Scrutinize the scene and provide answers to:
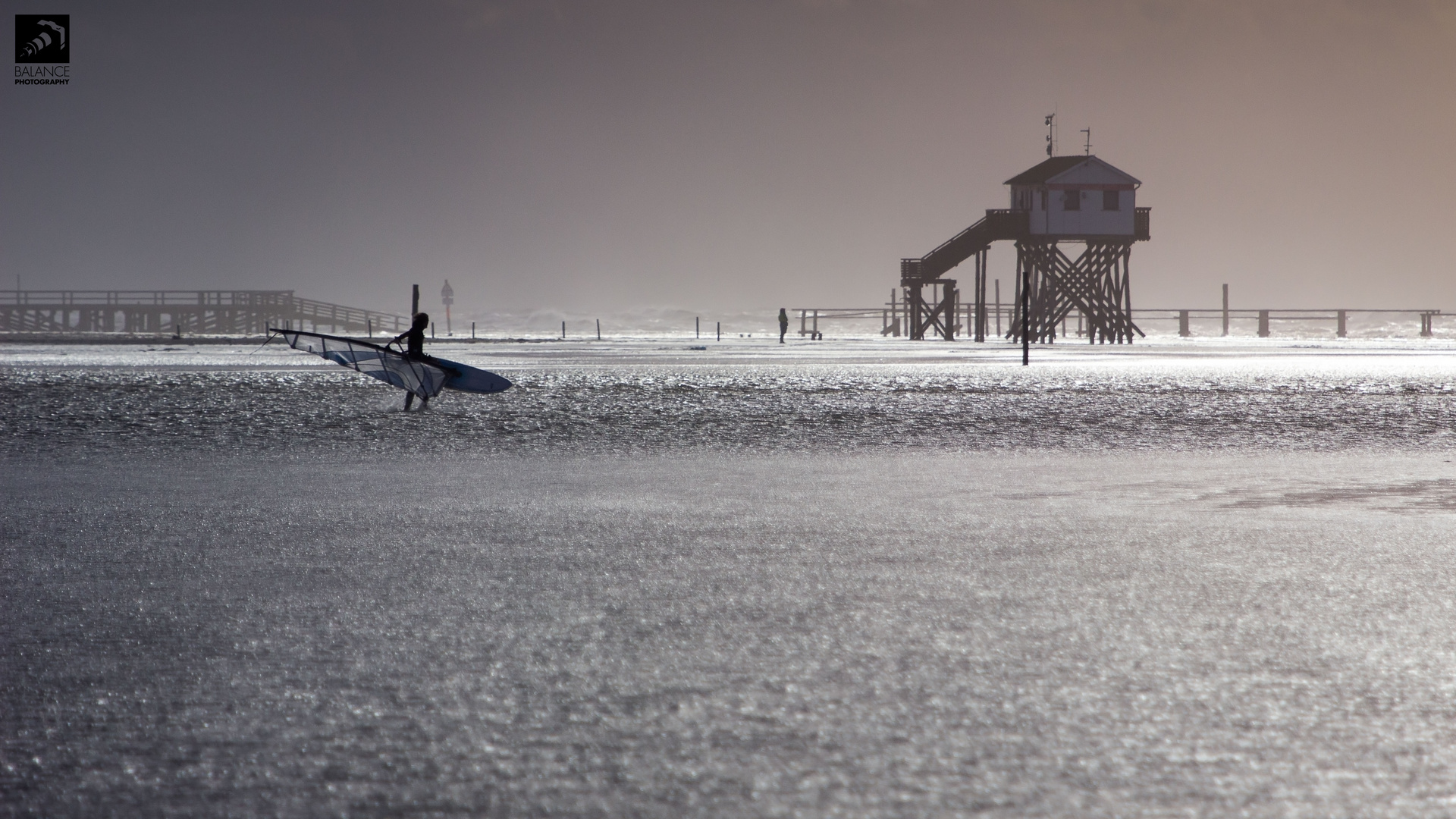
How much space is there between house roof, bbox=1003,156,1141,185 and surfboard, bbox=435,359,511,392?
3924 cm

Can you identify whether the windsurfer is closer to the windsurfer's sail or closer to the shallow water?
the windsurfer's sail

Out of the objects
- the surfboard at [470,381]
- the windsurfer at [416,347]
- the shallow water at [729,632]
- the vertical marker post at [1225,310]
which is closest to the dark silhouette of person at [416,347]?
the windsurfer at [416,347]

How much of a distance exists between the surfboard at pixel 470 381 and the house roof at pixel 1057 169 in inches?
1545

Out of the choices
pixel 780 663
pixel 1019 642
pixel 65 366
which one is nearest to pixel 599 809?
pixel 780 663

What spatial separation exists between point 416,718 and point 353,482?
5017mm

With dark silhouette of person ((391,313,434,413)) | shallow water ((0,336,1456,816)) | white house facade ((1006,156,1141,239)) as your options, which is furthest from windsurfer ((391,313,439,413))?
white house facade ((1006,156,1141,239))

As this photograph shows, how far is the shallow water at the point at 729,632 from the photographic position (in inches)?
100

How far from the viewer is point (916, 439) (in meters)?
10.4

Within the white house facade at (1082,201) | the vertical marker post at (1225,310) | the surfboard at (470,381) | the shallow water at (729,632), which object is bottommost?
the shallow water at (729,632)

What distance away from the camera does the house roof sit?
51156 millimetres

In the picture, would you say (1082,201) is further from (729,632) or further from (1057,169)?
(729,632)

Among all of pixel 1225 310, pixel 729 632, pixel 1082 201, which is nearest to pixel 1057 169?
pixel 1082 201

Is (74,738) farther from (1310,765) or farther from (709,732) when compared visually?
(1310,765)

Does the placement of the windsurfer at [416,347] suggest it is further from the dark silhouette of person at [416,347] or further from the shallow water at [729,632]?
the shallow water at [729,632]
